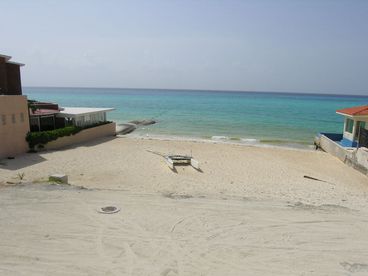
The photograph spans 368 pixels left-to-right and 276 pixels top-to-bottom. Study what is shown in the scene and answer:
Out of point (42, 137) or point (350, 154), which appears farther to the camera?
point (42, 137)

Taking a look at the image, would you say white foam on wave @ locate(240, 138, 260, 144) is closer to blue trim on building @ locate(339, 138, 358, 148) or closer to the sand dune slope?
blue trim on building @ locate(339, 138, 358, 148)

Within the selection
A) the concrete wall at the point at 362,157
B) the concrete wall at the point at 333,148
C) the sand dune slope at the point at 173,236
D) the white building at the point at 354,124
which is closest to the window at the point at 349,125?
the white building at the point at 354,124

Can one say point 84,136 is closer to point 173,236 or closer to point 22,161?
point 22,161

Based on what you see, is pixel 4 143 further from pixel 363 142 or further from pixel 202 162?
pixel 363 142

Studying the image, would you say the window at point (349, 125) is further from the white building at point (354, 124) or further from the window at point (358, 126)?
A: the window at point (358, 126)

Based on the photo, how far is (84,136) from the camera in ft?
92.5

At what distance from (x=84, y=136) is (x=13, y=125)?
7.66 meters

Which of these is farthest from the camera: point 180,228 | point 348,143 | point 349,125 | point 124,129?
point 124,129

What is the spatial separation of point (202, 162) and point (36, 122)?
14.8 metres

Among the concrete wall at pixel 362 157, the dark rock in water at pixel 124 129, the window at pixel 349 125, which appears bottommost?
the dark rock in water at pixel 124 129

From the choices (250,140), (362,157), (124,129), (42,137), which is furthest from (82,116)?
(362,157)

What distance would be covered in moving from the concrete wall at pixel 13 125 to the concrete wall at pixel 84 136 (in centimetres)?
223

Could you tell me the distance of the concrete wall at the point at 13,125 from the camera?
66.2ft

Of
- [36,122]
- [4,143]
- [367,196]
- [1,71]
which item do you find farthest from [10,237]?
[36,122]
